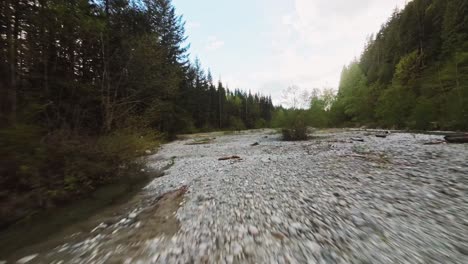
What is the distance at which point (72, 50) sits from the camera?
9.17 metres

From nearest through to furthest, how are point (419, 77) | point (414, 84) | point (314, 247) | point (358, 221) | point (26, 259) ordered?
point (314, 247)
point (26, 259)
point (358, 221)
point (414, 84)
point (419, 77)

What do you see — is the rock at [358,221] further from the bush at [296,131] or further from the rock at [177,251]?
the bush at [296,131]

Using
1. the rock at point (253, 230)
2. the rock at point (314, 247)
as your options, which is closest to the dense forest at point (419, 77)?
the rock at point (314, 247)

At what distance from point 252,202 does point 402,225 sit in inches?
80.7

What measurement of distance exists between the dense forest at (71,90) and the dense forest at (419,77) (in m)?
21.6

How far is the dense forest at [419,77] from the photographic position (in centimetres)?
1823

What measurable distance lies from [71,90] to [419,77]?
122 ft

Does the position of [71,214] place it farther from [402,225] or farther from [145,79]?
[145,79]

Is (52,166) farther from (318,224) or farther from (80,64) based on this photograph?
(80,64)

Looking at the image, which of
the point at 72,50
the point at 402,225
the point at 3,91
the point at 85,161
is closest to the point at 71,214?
the point at 85,161

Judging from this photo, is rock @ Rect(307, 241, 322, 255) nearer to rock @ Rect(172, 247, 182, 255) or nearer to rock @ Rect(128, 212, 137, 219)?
rock @ Rect(172, 247, 182, 255)

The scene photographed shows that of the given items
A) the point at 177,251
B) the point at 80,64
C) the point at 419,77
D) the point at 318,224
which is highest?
the point at 419,77

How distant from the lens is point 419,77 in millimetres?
28109

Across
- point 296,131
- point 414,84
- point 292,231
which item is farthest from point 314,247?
point 414,84
